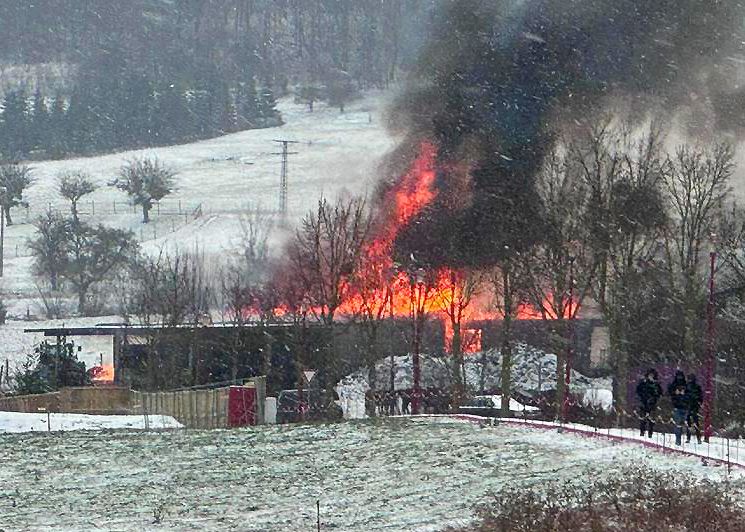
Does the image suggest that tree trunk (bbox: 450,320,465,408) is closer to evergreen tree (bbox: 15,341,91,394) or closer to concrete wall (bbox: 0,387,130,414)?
concrete wall (bbox: 0,387,130,414)

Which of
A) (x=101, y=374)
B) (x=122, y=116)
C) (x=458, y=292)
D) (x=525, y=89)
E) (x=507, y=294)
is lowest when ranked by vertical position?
(x=101, y=374)

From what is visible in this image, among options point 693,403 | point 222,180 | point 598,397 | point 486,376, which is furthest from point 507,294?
point 222,180

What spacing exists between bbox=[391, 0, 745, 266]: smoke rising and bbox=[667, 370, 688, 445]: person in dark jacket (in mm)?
19838

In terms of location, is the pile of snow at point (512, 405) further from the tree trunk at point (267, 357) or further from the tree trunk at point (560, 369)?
the tree trunk at point (267, 357)

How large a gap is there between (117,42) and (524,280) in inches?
4430

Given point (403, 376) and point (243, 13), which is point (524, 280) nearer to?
point (403, 376)

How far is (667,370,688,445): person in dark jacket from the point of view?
23000mm

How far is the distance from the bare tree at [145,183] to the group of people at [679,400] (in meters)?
69.9

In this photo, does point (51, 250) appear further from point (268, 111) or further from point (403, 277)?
point (268, 111)

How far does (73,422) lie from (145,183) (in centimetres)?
6731

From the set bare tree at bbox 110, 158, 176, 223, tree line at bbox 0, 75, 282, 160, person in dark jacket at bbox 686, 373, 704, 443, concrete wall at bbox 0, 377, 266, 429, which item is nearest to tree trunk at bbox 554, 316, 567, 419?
concrete wall at bbox 0, 377, 266, 429

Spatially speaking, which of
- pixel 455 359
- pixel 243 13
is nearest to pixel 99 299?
pixel 455 359

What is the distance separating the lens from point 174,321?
4509 cm

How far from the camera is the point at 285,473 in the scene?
69.7ft
